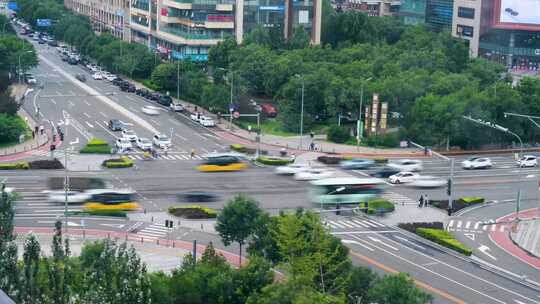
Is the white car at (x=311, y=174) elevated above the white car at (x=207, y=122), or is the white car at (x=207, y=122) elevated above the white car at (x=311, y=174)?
the white car at (x=207, y=122)

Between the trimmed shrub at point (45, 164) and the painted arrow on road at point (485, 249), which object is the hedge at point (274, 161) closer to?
the trimmed shrub at point (45, 164)

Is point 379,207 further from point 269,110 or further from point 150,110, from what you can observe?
point 150,110

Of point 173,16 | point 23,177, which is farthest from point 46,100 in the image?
point 23,177

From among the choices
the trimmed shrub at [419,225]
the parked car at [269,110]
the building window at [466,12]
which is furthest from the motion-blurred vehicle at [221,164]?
the building window at [466,12]

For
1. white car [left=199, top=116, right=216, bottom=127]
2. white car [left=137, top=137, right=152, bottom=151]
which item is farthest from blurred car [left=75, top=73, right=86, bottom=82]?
white car [left=137, top=137, right=152, bottom=151]

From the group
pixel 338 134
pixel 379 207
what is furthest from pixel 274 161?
pixel 379 207

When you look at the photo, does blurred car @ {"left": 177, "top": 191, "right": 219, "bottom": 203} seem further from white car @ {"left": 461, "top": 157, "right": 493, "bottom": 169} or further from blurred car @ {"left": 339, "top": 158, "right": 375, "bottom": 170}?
white car @ {"left": 461, "top": 157, "right": 493, "bottom": 169}

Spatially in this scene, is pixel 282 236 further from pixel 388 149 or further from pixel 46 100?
pixel 46 100
